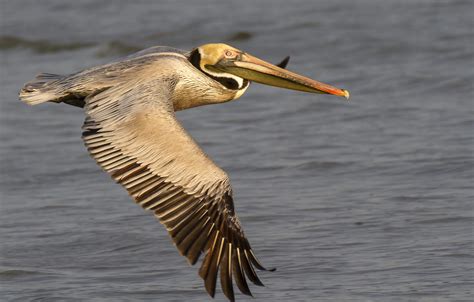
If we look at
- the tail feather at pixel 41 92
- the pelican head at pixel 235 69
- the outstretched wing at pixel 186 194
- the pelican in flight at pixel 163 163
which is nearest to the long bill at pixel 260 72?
Result: the pelican head at pixel 235 69

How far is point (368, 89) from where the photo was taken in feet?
43.3

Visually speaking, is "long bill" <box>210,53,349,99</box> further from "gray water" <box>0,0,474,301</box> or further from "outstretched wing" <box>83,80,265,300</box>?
"outstretched wing" <box>83,80,265,300</box>

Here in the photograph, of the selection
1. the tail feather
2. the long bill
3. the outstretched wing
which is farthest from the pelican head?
the outstretched wing

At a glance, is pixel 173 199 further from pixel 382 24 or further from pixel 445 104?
pixel 382 24

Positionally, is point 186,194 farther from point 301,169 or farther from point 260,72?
point 301,169

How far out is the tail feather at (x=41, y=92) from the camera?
8039 mm

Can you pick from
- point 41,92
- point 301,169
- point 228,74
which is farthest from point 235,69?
point 301,169

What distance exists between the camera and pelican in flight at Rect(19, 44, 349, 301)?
679 cm

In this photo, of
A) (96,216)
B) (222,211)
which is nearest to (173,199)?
(222,211)

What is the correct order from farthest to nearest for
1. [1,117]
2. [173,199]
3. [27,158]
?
[1,117] < [27,158] < [173,199]

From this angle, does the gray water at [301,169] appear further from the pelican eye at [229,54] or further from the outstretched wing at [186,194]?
the pelican eye at [229,54]

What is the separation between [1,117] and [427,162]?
4.96 metres

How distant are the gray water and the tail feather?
120 centimetres

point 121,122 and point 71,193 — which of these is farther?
point 71,193
